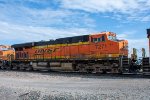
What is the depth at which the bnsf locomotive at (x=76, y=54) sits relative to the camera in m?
22.5

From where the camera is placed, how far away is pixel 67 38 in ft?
88.1

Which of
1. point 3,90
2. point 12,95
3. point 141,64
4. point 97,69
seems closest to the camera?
point 12,95

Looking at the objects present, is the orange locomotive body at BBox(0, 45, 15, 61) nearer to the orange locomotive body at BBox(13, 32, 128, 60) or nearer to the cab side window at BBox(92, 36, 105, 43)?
the orange locomotive body at BBox(13, 32, 128, 60)

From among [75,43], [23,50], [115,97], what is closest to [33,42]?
[23,50]

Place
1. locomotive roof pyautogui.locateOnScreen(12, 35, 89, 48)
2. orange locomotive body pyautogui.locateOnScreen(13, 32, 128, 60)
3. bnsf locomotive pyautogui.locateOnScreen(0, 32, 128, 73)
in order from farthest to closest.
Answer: locomotive roof pyautogui.locateOnScreen(12, 35, 89, 48)
orange locomotive body pyautogui.locateOnScreen(13, 32, 128, 60)
bnsf locomotive pyautogui.locateOnScreen(0, 32, 128, 73)

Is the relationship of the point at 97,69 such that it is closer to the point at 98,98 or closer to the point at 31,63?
the point at 31,63

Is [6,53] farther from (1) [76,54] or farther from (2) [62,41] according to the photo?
(1) [76,54]

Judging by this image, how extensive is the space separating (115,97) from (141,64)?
1058 cm

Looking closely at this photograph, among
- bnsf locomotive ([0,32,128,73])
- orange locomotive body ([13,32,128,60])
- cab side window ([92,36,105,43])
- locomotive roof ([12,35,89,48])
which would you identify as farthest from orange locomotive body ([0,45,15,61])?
cab side window ([92,36,105,43])

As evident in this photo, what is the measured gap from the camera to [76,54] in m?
25.6

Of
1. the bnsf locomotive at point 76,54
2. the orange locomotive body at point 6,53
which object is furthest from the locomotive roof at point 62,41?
the orange locomotive body at point 6,53

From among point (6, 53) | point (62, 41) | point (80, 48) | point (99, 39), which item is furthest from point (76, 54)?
point (6, 53)

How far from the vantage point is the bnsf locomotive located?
888 inches

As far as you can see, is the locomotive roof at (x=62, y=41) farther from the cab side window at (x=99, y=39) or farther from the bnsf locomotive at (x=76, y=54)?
the cab side window at (x=99, y=39)
